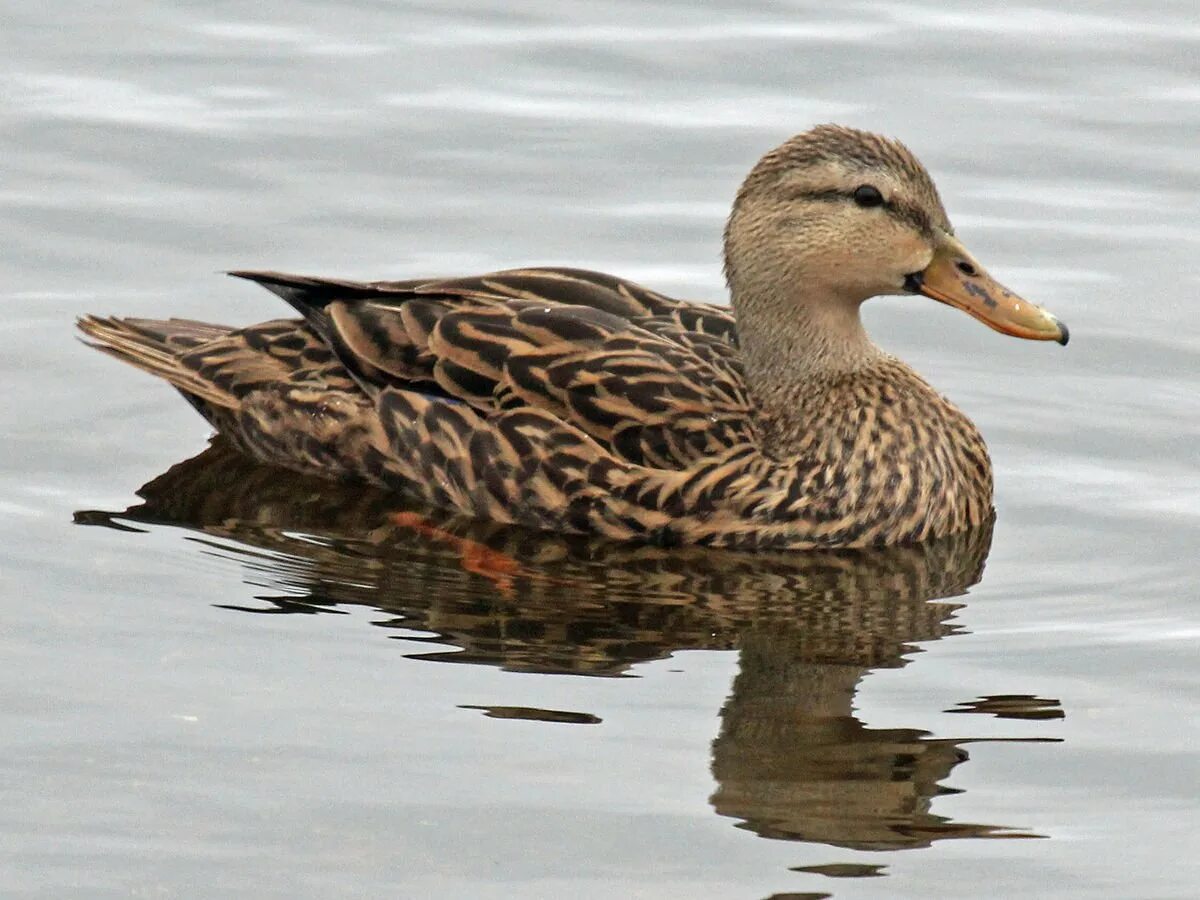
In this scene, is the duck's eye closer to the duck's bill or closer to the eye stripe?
the eye stripe

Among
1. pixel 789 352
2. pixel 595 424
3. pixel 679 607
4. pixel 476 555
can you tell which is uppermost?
pixel 789 352

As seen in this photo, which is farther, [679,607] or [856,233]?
[856,233]

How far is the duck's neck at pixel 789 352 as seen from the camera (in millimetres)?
10398

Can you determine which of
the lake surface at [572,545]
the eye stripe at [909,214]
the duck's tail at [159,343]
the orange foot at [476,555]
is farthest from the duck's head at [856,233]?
the duck's tail at [159,343]

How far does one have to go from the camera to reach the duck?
402 inches

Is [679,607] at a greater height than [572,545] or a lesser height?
lesser

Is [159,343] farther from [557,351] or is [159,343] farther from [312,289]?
[557,351]

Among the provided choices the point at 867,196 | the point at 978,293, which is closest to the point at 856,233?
the point at 867,196

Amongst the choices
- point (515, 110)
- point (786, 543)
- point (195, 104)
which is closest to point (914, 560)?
point (786, 543)

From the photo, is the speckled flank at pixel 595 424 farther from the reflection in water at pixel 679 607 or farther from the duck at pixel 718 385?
the reflection in water at pixel 679 607

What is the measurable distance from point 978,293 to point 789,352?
810 millimetres

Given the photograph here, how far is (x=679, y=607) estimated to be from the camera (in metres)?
9.62

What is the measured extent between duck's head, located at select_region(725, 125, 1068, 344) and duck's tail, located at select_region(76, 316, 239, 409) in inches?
98.9

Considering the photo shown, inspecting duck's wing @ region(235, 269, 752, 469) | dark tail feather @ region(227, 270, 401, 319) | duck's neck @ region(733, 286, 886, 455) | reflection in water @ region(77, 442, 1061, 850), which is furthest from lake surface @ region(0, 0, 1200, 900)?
dark tail feather @ region(227, 270, 401, 319)
